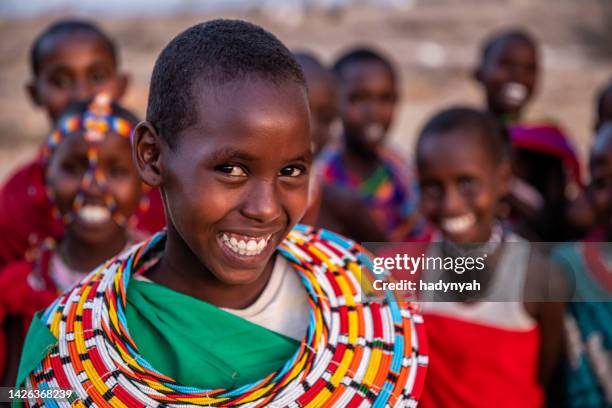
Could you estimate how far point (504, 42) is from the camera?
5.07 meters

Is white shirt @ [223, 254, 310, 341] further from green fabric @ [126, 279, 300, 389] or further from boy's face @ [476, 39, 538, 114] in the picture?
boy's face @ [476, 39, 538, 114]

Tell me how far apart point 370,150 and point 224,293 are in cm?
314

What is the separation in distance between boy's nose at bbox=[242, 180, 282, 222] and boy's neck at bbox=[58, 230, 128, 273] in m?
1.30

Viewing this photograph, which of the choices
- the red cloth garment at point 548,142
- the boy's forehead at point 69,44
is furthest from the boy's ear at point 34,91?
the red cloth garment at point 548,142

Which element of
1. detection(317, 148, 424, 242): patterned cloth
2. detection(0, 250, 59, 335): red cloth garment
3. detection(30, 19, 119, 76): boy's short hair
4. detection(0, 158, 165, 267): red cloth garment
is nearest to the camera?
detection(0, 250, 59, 335): red cloth garment

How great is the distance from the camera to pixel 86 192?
8.57 ft

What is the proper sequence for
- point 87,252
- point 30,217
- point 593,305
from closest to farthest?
point 87,252
point 593,305
point 30,217

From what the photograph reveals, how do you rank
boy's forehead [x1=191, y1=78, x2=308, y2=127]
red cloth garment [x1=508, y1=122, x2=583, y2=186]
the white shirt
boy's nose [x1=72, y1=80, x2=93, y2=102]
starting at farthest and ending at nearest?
1. red cloth garment [x1=508, y1=122, x2=583, y2=186]
2. boy's nose [x1=72, y1=80, x2=93, y2=102]
3. the white shirt
4. boy's forehead [x1=191, y1=78, x2=308, y2=127]

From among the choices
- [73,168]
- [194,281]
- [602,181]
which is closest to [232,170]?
[194,281]

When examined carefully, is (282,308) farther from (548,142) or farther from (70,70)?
(548,142)

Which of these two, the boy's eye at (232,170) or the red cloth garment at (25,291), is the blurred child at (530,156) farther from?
the boy's eye at (232,170)

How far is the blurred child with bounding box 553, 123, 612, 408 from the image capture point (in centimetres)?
300

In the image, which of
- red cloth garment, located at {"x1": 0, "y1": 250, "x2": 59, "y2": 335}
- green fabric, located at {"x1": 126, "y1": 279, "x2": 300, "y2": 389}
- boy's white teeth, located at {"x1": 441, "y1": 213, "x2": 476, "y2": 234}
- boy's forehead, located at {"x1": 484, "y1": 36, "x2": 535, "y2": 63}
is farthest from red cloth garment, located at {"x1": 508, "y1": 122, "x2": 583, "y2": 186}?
green fabric, located at {"x1": 126, "y1": 279, "x2": 300, "y2": 389}

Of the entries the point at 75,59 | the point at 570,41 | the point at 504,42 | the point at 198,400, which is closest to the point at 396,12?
the point at 570,41
